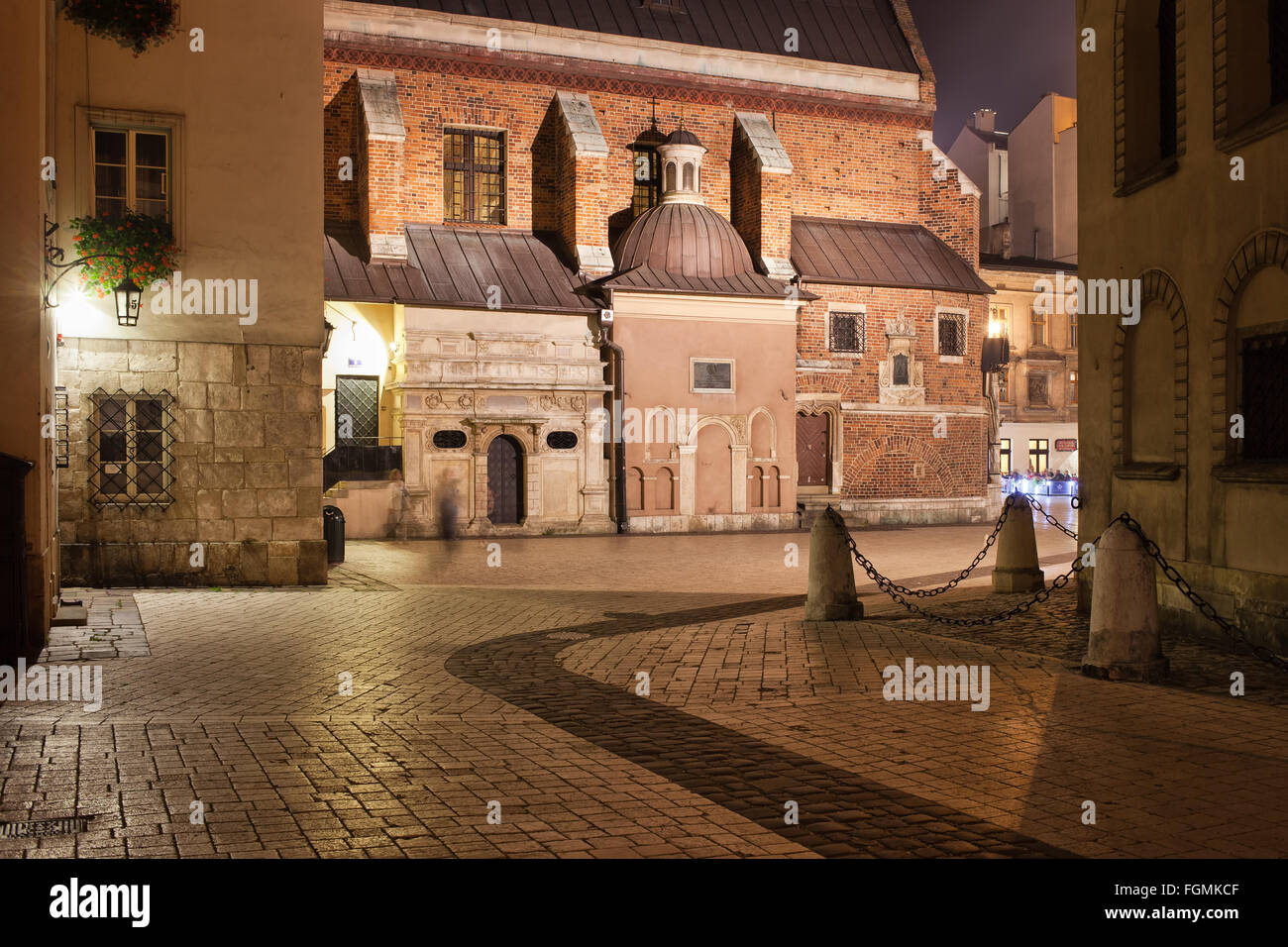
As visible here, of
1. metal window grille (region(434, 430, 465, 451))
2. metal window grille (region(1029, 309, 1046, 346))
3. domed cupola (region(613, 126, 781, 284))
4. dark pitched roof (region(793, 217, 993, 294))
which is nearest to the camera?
metal window grille (region(434, 430, 465, 451))

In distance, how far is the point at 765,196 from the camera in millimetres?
31469

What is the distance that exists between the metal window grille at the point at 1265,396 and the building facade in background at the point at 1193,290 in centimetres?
2

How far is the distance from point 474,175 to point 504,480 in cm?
877

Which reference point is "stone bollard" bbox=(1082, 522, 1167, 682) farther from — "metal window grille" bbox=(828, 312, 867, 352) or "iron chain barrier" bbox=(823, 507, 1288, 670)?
"metal window grille" bbox=(828, 312, 867, 352)

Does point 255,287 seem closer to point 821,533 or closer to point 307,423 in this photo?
point 307,423

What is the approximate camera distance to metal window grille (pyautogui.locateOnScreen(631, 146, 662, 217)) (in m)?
32.8

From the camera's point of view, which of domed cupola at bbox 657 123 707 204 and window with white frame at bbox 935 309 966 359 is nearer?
domed cupola at bbox 657 123 707 204

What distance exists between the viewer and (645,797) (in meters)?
5.59

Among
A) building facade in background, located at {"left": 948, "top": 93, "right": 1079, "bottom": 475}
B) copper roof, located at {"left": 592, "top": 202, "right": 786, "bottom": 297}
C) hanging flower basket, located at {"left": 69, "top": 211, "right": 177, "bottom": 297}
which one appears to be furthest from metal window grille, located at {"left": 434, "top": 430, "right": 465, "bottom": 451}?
building facade in background, located at {"left": 948, "top": 93, "right": 1079, "bottom": 475}

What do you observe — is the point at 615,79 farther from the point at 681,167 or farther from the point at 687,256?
the point at 687,256

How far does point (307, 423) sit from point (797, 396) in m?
18.3

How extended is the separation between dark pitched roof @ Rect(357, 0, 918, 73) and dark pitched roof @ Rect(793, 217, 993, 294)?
4.94m

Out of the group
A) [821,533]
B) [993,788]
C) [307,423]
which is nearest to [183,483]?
[307,423]

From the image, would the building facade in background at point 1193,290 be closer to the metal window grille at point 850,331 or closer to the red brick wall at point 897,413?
the red brick wall at point 897,413
